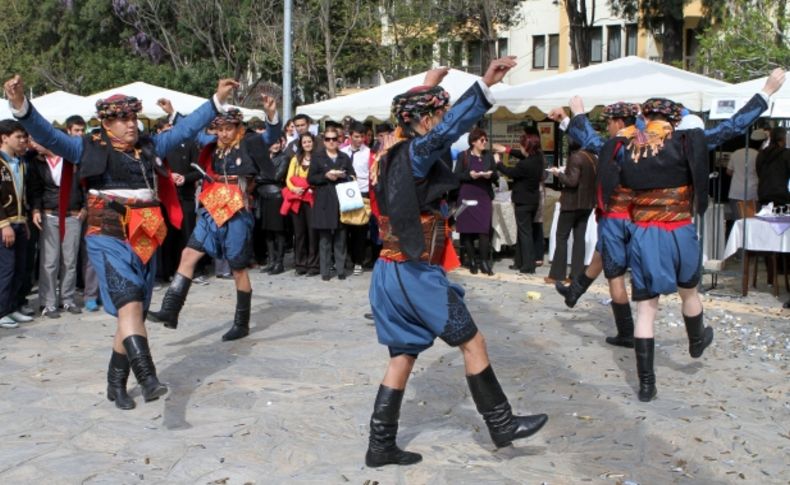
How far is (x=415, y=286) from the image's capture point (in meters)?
4.70

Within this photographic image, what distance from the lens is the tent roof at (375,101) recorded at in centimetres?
1395

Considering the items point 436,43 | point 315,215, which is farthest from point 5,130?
point 436,43

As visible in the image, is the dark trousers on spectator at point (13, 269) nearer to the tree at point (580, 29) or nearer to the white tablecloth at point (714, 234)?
the white tablecloth at point (714, 234)

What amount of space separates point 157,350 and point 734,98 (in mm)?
6277

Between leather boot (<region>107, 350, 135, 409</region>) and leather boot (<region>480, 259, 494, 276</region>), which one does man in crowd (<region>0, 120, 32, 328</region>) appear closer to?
leather boot (<region>107, 350, 135, 409</region>)

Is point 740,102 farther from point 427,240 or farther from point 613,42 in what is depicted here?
point 613,42

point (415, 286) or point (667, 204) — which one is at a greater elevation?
point (667, 204)

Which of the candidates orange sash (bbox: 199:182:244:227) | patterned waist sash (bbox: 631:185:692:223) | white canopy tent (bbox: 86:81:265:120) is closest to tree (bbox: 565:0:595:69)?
white canopy tent (bbox: 86:81:265:120)

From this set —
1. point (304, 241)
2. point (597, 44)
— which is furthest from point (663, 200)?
point (597, 44)

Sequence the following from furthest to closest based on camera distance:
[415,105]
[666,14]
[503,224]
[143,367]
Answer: [666,14] < [503,224] < [143,367] < [415,105]

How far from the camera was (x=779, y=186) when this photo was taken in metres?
11.9

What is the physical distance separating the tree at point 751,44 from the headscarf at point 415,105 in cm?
1628

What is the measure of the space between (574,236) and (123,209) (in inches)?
242

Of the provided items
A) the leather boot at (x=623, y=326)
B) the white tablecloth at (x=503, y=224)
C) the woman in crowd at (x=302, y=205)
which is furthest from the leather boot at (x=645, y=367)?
the white tablecloth at (x=503, y=224)
